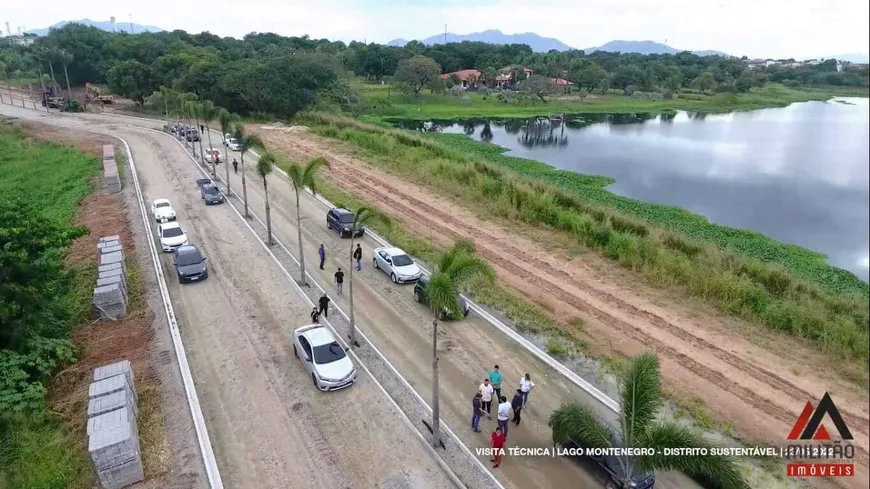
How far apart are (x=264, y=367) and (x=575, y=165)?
50.3m

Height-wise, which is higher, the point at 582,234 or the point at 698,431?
the point at 582,234

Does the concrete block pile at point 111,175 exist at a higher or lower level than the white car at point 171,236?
higher

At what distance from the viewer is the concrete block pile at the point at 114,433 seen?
1185 cm

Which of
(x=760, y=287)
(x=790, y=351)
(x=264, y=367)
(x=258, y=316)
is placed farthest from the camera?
(x=760, y=287)

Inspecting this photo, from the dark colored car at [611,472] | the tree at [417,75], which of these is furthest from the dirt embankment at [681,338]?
the tree at [417,75]

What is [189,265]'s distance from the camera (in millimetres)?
23266

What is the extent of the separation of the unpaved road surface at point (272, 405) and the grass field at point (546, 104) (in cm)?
→ 7033

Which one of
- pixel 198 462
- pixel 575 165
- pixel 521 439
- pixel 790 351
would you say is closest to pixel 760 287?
pixel 790 351

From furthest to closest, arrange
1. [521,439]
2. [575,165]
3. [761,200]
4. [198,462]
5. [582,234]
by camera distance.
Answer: [575,165] → [761,200] → [582,234] → [521,439] → [198,462]

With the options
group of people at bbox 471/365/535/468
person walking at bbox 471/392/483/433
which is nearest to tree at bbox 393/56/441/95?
group of people at bbox 471/365/535/468

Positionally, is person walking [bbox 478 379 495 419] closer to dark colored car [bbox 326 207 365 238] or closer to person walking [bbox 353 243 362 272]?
person walking [bbox 353 243 362 272]

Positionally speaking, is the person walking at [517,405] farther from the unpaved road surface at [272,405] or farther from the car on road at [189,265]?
the car on road at [189,265]

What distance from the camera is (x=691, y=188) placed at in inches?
2021

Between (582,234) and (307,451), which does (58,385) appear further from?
(582,234)
